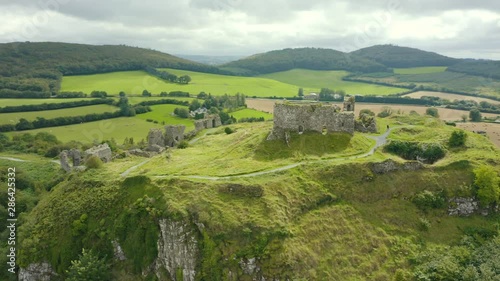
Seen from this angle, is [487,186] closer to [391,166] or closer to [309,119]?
[391,166]

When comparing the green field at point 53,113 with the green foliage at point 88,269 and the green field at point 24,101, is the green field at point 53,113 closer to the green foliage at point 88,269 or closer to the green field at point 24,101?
the green field at point 24,101

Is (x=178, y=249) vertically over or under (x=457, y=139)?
under

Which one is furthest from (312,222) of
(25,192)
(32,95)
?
(32,95)

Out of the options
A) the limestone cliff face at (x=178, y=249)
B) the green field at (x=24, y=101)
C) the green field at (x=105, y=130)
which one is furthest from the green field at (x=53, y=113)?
the limestone cliff face at (x=178, y=249)

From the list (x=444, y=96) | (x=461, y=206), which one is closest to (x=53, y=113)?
(x=461, y=206)

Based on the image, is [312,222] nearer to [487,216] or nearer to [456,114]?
[487,216]

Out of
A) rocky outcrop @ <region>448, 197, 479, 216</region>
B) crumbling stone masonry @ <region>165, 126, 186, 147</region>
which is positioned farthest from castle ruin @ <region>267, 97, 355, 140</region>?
crumbling stone masonry @ <region>165, 126, 186, 147</region>
